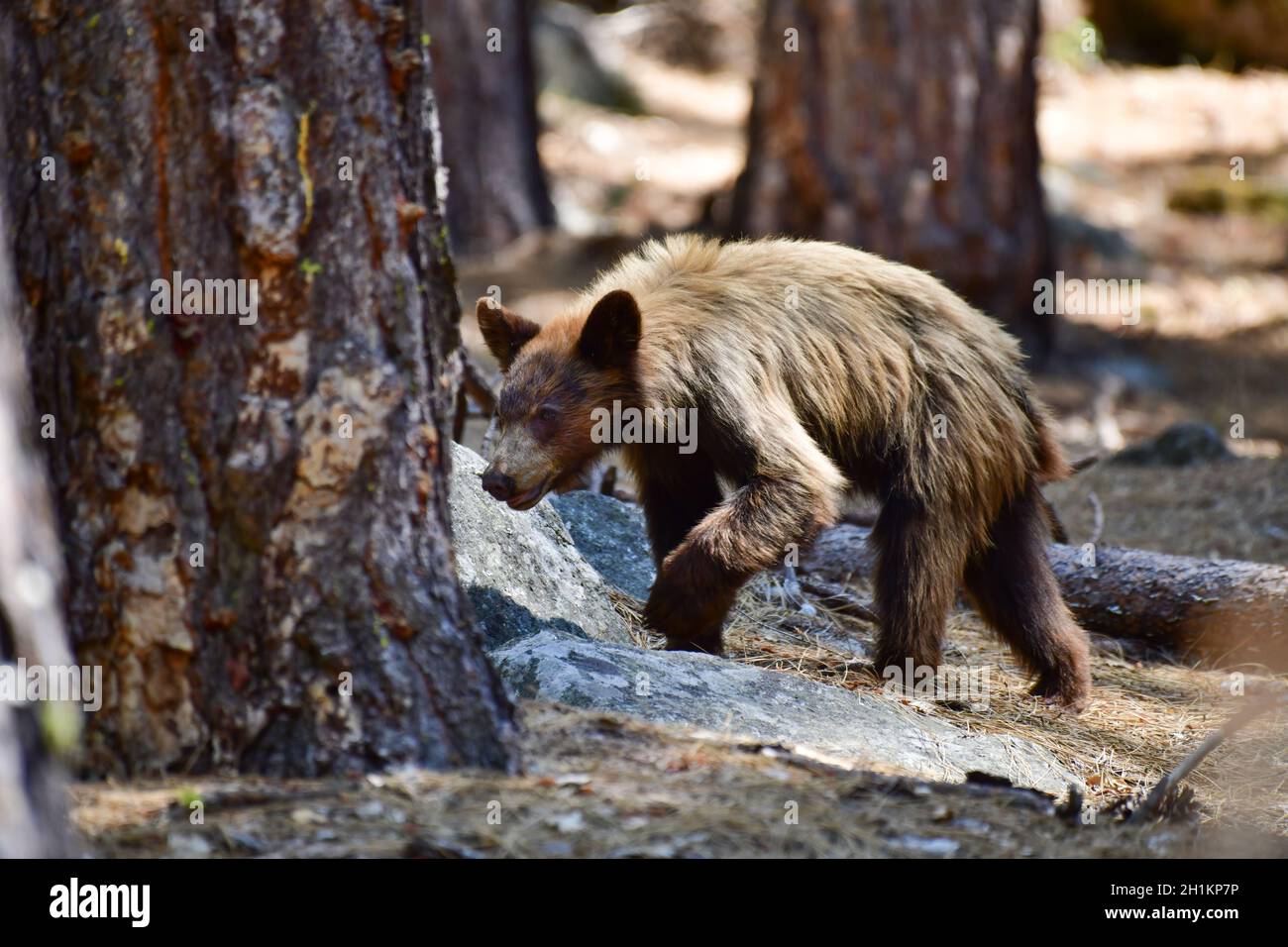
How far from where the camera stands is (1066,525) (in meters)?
8.33

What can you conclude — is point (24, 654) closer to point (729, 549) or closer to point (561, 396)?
point (729, 549)

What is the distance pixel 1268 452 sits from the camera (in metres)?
10.1

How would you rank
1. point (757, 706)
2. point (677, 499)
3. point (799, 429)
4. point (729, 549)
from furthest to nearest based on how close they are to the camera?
point (677, 499), point (799, 429), point (729, 549), point (757, 706)

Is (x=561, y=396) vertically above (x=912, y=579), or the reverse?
(x=561, y=396)

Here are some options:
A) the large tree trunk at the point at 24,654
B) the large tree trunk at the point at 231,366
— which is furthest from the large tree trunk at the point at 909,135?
the large tree trunk at the point at 24,654

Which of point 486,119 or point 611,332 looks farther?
point 486,119

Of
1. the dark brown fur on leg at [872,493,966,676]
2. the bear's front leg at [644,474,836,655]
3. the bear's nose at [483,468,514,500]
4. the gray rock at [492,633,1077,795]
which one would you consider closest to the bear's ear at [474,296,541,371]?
the bear's nose at [483,468,514,500]

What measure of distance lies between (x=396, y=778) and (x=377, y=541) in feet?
1.93

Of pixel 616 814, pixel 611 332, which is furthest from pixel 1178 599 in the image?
pixel 616 814

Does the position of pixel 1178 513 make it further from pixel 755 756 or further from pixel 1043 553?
pixel 755 756

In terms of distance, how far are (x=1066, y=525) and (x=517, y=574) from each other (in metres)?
4.36

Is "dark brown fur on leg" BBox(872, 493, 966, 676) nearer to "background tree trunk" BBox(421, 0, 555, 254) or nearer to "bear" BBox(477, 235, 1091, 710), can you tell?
"bear" BBox(477, 235, 1091, 710)

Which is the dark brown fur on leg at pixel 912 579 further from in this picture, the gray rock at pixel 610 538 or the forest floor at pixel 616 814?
the forest floor at pixel 616 814

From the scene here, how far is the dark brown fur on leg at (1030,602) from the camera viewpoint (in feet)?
18.9
